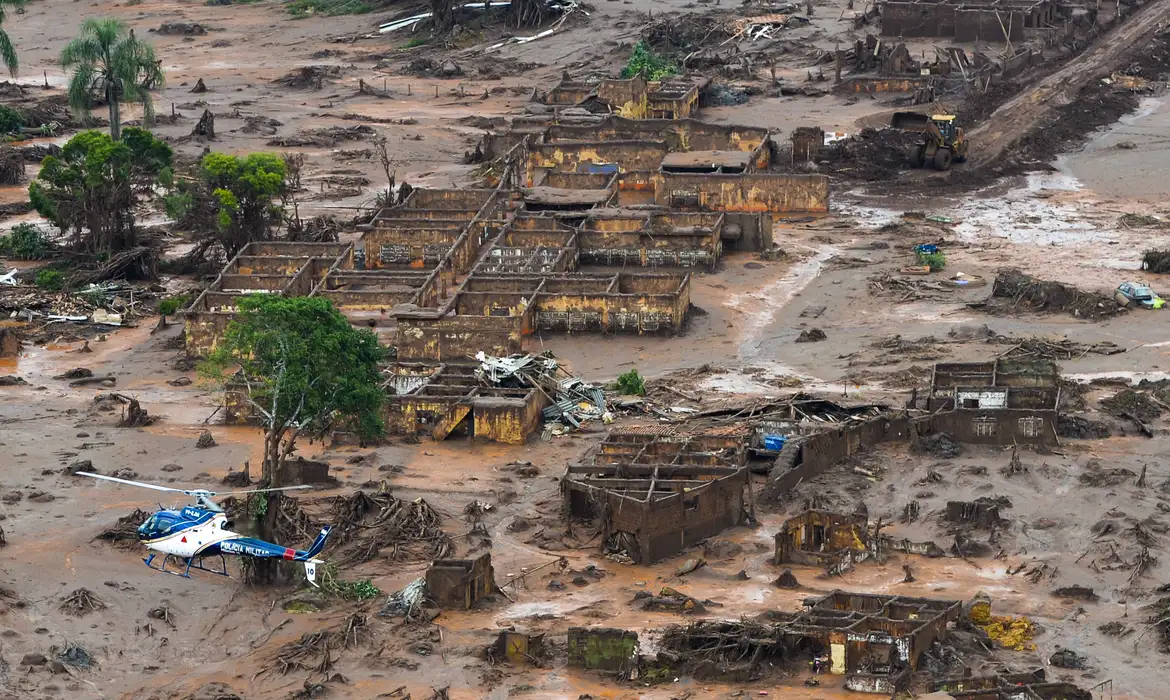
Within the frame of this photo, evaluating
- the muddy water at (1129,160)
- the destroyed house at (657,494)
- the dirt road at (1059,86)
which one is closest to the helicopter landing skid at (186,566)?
the destroyed house at (657,494)

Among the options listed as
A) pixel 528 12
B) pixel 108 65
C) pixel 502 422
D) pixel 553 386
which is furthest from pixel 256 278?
pixel 528 12

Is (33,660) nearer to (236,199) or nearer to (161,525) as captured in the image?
(161,525)

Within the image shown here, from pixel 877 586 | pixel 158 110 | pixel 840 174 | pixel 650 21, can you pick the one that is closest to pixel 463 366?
pixel 877 586

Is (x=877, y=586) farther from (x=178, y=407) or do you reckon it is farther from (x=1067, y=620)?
(x=178, y=407)

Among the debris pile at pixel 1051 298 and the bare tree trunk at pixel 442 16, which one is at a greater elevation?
the bare tree trunk at pixel 442 16

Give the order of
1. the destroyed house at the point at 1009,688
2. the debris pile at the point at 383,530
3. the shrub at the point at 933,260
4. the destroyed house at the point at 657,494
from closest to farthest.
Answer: the destroyed house at the point at 1009,688, the destroyed house at the point at 657,494, the debris pile at the point at 383,530, the shrub at the point at 933,260

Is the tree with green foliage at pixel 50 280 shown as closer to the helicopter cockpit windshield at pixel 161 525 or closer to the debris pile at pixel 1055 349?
the helicopter cockpit windshield at pixel 161 525
